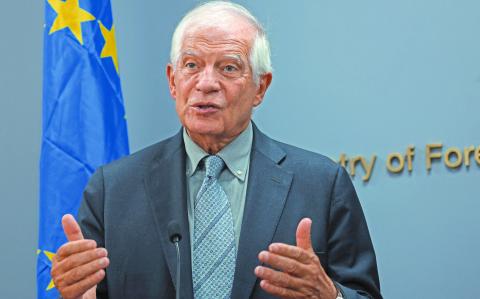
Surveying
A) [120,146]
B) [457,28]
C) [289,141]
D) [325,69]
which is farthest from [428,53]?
[120,146]

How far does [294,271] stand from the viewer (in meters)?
1.81

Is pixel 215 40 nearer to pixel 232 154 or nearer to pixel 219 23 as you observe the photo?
pixel 219 23

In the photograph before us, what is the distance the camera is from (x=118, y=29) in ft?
13.7

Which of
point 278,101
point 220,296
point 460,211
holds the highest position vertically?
point 278,101

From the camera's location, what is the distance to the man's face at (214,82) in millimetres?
2203

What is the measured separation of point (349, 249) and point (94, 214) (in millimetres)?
694

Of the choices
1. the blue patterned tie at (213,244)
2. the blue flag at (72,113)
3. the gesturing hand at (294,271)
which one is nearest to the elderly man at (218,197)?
the blue patterned tie at (213,244)

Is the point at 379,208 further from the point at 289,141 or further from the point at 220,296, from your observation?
the point at 220,296

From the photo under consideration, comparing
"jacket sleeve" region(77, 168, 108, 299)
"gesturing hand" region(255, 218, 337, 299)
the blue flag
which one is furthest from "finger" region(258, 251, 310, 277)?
the blue flag

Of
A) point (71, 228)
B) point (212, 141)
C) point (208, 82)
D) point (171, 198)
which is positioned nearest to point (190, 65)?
point (208, 82)

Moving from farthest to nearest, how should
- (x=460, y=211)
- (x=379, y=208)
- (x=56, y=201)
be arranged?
1. (x=379, y=208)
2. (x=460, y=211)
3. (x=56, y=201)

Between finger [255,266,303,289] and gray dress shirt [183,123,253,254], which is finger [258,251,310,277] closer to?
finger [255,266,303,289]

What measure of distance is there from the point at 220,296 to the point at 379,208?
5.03 feet

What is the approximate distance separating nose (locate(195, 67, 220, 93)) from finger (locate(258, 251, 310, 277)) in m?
0.59
